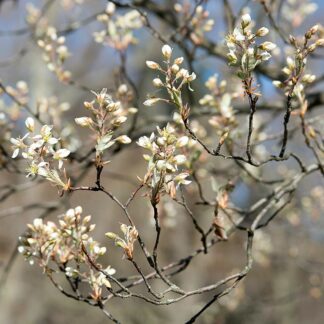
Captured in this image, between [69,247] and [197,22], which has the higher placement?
[197,22]

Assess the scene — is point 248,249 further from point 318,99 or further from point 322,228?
point 322,228

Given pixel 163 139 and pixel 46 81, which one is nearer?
pixel 163 139

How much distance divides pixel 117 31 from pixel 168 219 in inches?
70.0

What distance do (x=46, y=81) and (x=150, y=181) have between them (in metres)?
12.3

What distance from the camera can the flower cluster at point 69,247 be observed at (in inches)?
79.5

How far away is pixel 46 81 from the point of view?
13695mm

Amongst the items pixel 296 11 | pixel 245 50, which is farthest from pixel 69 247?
pixel 296 11

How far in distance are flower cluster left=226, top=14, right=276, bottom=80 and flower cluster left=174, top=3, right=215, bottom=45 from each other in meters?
1.59

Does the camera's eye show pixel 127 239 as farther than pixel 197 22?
No

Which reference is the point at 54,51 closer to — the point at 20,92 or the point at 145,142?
the point at 20,92

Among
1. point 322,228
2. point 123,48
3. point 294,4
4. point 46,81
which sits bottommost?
point 123,48

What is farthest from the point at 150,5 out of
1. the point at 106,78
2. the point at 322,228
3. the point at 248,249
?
the point at 106,78

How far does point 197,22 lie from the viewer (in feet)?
11.4

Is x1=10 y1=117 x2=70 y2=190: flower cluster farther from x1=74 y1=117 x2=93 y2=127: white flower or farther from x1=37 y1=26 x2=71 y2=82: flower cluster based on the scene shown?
x1=37 y1=26 x2=71 y2=82: flower cluster
